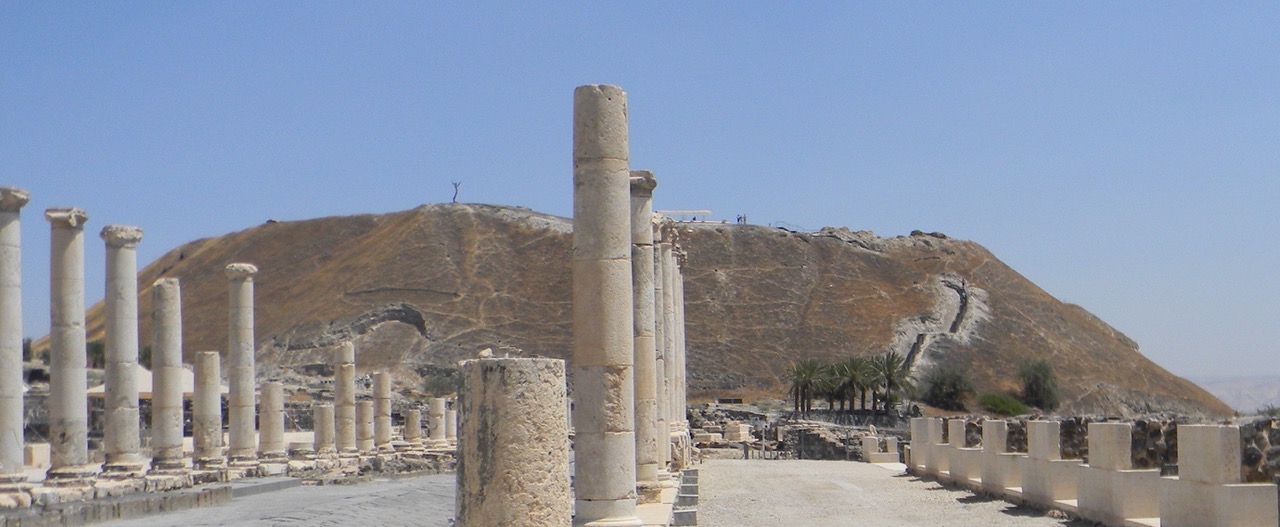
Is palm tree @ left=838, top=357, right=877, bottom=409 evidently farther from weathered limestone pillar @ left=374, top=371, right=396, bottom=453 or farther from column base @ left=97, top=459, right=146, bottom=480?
column base @ left=97, top=459, right=146, bottom=480

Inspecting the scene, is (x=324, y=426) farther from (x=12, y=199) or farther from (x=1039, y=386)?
(x=1039, y=386)

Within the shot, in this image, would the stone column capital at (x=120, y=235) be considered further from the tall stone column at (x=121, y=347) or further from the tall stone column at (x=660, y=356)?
the tall stone column at (x=660, y=356)

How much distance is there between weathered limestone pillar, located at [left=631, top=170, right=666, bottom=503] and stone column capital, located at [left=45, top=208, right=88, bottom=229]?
8385 mm

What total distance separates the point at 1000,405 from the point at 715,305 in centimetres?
2574

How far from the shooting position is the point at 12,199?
62.4ft

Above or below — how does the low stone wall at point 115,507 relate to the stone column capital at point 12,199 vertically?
below

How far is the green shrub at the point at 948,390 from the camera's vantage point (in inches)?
2936

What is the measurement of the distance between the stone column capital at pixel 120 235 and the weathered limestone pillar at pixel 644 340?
882cm

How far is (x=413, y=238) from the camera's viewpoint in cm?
9975

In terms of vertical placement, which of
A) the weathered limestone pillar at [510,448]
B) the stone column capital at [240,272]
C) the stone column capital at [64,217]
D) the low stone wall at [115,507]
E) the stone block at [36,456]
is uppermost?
the stone column capital at [64,217]

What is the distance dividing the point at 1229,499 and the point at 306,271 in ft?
316

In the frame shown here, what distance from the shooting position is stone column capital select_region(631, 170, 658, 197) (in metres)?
19.1

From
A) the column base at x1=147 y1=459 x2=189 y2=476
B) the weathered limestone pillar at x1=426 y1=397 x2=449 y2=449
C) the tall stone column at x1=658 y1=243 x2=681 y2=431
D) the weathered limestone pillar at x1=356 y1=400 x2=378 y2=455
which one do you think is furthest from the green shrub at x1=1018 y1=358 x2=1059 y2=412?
the column base at x1=147 y1=459 x2=189 y2=476

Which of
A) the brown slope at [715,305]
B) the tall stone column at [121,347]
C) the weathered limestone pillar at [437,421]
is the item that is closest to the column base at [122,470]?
the tall stone column at [121,347]
